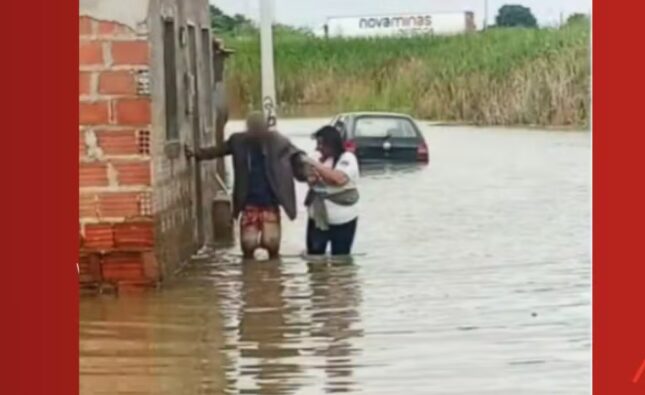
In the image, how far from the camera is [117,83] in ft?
28.7

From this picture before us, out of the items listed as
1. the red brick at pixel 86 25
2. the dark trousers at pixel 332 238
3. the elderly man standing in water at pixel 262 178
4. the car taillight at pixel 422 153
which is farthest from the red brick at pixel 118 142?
the car taillight at pixel 422 153

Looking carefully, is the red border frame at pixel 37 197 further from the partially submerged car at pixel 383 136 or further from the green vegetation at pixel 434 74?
the partially submerged car at pixel 383 136

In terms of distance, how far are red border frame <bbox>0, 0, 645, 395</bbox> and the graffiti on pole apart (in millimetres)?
1073

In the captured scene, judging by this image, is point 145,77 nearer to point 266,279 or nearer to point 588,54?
point 266,279

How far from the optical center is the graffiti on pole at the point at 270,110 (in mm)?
7812

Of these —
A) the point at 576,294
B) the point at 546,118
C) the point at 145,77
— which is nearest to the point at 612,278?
the point at 576,294

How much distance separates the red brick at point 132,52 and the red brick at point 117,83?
59 millimetres

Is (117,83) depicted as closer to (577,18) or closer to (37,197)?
(37,197)

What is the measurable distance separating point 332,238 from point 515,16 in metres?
1.39

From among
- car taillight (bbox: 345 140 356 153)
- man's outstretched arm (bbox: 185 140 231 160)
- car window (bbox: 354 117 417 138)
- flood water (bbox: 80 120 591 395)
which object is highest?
car window (bbox: 354 117 417 138)

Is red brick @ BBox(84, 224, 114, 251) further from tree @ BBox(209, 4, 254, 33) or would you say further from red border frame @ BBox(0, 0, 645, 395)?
red border frame @ BBox(0, 0, 645, 395)

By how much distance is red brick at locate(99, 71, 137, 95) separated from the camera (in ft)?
28.3

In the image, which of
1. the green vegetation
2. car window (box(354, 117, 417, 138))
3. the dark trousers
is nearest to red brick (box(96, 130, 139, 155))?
the dark trousers

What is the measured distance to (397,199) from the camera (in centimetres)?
788
